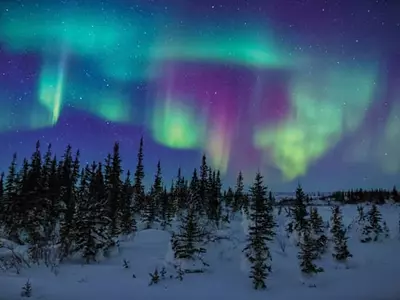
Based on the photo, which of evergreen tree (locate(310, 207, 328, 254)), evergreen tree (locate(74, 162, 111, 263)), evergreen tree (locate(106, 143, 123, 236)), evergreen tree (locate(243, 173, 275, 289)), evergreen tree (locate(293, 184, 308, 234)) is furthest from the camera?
evergreen tree (locate(106, 143, 123, 236))

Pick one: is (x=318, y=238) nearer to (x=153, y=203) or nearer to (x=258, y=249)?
(x=258, y=249)

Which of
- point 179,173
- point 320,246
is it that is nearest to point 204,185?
point 179,173

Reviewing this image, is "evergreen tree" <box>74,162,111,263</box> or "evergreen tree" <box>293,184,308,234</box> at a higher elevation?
"evergreen tree" <box>293,184,308,234</box>

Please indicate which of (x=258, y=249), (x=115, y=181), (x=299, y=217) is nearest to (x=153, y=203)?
(x=115, y=181)

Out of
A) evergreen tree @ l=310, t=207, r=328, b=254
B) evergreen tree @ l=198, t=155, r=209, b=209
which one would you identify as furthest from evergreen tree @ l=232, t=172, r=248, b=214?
evergreen tree @ l=310, t=207, r=328, b=254

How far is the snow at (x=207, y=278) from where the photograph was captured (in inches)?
582

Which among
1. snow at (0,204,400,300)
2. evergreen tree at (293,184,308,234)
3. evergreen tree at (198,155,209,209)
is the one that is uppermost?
evergreen tree at (198,155,209,209)

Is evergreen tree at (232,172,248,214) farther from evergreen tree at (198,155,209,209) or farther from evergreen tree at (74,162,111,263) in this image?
evergreen tree at (74,162,111,263)

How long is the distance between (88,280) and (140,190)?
152 feet

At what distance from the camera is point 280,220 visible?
155ft

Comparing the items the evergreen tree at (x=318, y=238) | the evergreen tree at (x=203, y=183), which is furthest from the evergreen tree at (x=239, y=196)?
the evergreen tree at (x=318, y=238)

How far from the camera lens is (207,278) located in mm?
18984

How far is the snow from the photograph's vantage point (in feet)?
48.5

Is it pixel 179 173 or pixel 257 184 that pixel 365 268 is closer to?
pixel 257 184
